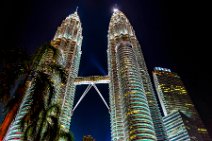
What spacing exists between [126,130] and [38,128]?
238ft

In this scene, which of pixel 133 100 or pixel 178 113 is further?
pixel 178 113

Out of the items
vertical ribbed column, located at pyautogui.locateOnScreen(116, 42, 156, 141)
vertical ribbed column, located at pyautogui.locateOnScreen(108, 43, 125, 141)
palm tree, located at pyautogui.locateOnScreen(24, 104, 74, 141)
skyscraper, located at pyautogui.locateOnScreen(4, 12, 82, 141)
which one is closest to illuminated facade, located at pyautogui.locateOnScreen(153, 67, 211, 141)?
vertical ribbed column, located at pyautogui.locateOnScreen(116, 42, 156, 141)

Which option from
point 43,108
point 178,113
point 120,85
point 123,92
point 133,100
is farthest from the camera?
point 178,113

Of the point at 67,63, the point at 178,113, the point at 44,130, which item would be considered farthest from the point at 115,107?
the point at 44,130

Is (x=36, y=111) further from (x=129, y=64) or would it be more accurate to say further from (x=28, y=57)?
(x=129, y=64)

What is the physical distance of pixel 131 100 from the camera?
97250 millimetres

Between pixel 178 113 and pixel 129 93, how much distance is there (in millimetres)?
72349

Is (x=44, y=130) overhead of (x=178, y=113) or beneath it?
beneath

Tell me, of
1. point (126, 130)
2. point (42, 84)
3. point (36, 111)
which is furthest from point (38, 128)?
point (126, 130)

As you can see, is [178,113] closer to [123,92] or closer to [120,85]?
[120,85]

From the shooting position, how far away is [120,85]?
106500 millimetres

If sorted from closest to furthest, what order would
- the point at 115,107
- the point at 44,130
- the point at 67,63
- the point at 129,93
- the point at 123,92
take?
the point at 44,130
the point at 129,93
the point at 123,92
the point at 115,107
the point at 67,63

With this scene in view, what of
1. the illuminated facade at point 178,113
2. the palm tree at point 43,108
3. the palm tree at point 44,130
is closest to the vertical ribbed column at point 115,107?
the illuminated facade at point 178,113

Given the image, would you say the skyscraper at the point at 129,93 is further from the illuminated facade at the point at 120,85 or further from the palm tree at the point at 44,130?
the palm tree at the point at 44,130
